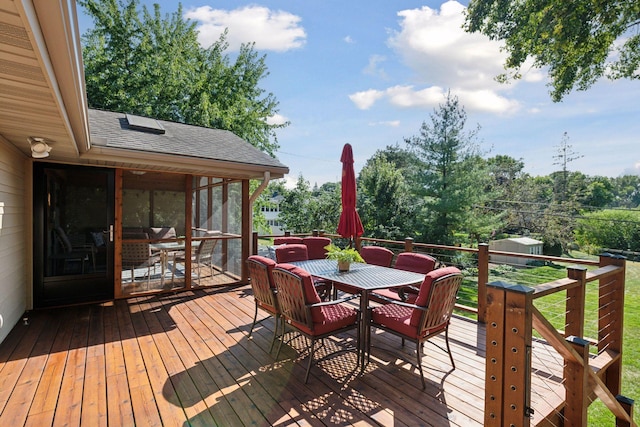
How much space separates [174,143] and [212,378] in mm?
4256

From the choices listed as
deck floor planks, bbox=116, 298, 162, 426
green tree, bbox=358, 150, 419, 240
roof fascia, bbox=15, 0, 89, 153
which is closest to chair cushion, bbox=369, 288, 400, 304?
deck floor planks, bbox=116, 298, 162, 426

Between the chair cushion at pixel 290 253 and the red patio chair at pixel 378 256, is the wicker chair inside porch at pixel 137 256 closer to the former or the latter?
the chair cushion at pixel 290 253

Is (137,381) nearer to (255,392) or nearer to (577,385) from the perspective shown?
(255,392)

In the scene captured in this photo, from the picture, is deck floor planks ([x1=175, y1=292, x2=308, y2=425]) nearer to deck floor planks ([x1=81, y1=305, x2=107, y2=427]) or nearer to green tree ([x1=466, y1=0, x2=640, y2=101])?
deck floor planks ([x1=81, y1=305, x2=107, y2=427])

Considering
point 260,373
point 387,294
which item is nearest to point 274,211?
point 387,294

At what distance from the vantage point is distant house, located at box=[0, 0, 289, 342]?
3609 millimetres

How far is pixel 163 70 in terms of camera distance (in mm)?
13625

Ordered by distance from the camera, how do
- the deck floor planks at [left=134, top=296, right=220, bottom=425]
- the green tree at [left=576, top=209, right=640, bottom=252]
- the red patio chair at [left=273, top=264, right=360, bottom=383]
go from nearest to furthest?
1. the deck floor planks at [left=134, top=296, right=220, bottom=425]
2. the red patio chair at [left=273, top=264, right=360, bottom=383]
3. the green tree at [left=576, top=209, right=640, bottom=252]

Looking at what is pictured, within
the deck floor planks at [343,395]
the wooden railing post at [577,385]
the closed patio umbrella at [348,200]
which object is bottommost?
the deck floor planks at [343,395]

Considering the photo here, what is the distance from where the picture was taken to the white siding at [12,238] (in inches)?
143

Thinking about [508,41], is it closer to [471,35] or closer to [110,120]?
[471,35]

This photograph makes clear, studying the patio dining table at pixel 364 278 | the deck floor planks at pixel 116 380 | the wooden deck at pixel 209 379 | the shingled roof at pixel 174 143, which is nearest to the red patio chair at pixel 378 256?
the patio dining table at pixel 364 278

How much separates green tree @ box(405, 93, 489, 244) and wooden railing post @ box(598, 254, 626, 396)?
1062cm

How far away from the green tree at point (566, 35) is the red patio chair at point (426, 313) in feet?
22.2
